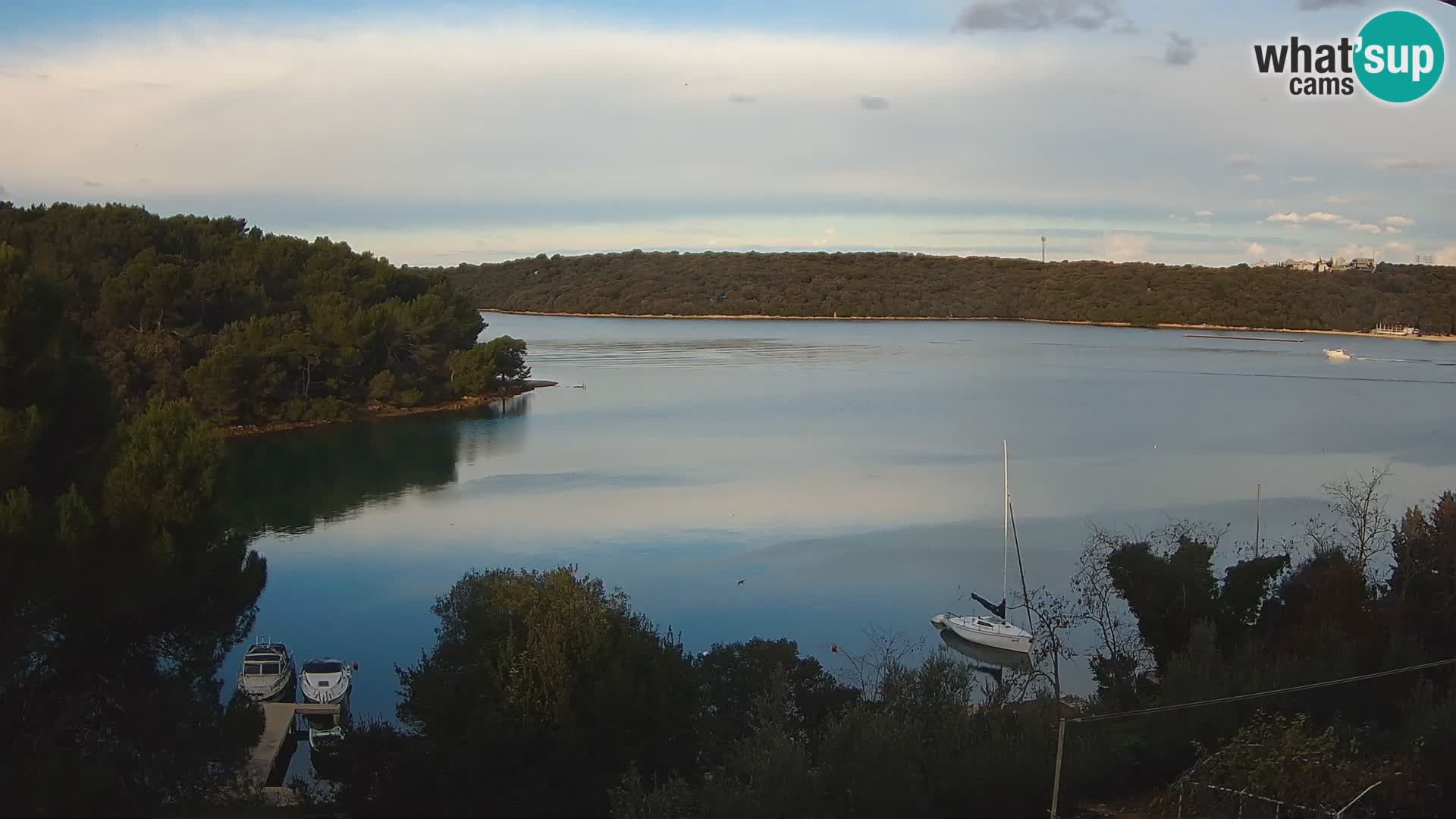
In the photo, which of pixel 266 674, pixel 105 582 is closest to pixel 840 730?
pixel 105 582

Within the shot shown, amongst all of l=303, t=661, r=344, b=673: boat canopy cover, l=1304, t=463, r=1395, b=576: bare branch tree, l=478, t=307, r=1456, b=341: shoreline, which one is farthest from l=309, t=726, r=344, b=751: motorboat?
l=478, t=307, r=1456, b=341: shoreline

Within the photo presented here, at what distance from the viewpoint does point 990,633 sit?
51.9 feet

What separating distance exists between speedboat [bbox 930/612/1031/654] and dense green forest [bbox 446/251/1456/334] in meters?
81.0

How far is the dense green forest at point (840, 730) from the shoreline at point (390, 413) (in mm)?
23509

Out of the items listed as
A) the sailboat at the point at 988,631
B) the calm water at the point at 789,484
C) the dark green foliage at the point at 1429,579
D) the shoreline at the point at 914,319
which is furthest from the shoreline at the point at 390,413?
the shoreline at the point at 914,319

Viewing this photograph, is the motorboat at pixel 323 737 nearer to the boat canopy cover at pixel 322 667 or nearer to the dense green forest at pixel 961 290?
the boat canopy cover at pixel 322 667

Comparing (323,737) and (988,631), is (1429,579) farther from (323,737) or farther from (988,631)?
(323,737)

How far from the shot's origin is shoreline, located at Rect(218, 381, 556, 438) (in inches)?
1406

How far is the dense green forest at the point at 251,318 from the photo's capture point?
1379 inches

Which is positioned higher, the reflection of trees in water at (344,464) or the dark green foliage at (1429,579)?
the dark green foliage at (1429,579)

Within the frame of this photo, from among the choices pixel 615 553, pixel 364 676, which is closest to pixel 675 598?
pixel 615 553

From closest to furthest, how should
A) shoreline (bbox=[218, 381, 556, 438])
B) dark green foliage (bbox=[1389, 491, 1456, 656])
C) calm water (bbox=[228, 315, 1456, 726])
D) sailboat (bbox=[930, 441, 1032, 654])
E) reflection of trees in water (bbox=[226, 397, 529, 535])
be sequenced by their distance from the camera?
dark green foliage (bbox=[1389, 491, 1456, 656]) < sailboat (bbox=[930, 441, 1032, 654]) < calm water (bbox=[228, 315, 1456, 726]) < reflection of trees in water (bbox=[226, 397, 529, 535]) < shoreline (bbox=[218, 381, 556, 438])

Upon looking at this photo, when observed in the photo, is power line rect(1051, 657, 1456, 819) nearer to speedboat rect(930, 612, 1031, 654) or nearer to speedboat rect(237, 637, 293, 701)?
speedboat rect(930, 612, 1031, 654)

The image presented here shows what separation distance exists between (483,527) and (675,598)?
645cm
